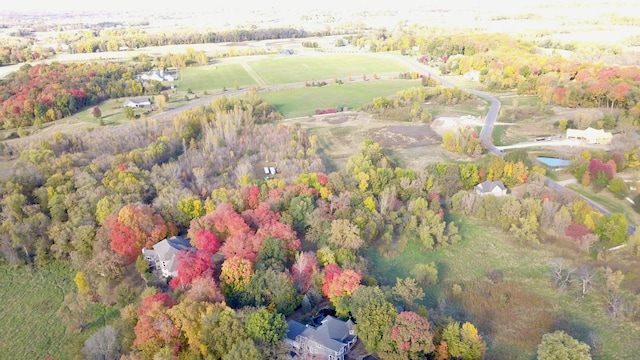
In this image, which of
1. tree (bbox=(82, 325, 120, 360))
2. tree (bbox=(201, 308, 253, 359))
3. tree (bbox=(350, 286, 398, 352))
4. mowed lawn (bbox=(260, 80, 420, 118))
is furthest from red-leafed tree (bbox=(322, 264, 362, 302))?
mowed lawn (bbox=(260, 80, 420, 118))

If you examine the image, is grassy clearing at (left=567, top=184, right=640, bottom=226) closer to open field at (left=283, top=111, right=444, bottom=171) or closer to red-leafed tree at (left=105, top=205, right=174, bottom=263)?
open field at (left=283, top=111, right=444, bottom=171)

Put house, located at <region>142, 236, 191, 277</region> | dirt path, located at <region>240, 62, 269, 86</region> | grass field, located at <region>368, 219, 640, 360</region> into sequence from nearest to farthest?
grass field, located at <region>368, 219, 640, 360</region> < house, located at <region>142, 236, 191, 277</region> < dirt path, located at <region>240, 62, 269, 86</region>

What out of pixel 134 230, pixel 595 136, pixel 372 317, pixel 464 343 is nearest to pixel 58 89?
pixel 134 230

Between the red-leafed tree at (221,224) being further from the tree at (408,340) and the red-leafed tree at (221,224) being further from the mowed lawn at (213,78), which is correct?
the mowed lawn at (213,78)

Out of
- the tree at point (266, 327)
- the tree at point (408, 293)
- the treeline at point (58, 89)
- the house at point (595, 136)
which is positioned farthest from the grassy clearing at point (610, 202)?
the treeline at point (58, 89)

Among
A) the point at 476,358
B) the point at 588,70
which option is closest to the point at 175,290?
the point at 476,358

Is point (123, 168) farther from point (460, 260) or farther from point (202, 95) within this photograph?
point (202, 95)
